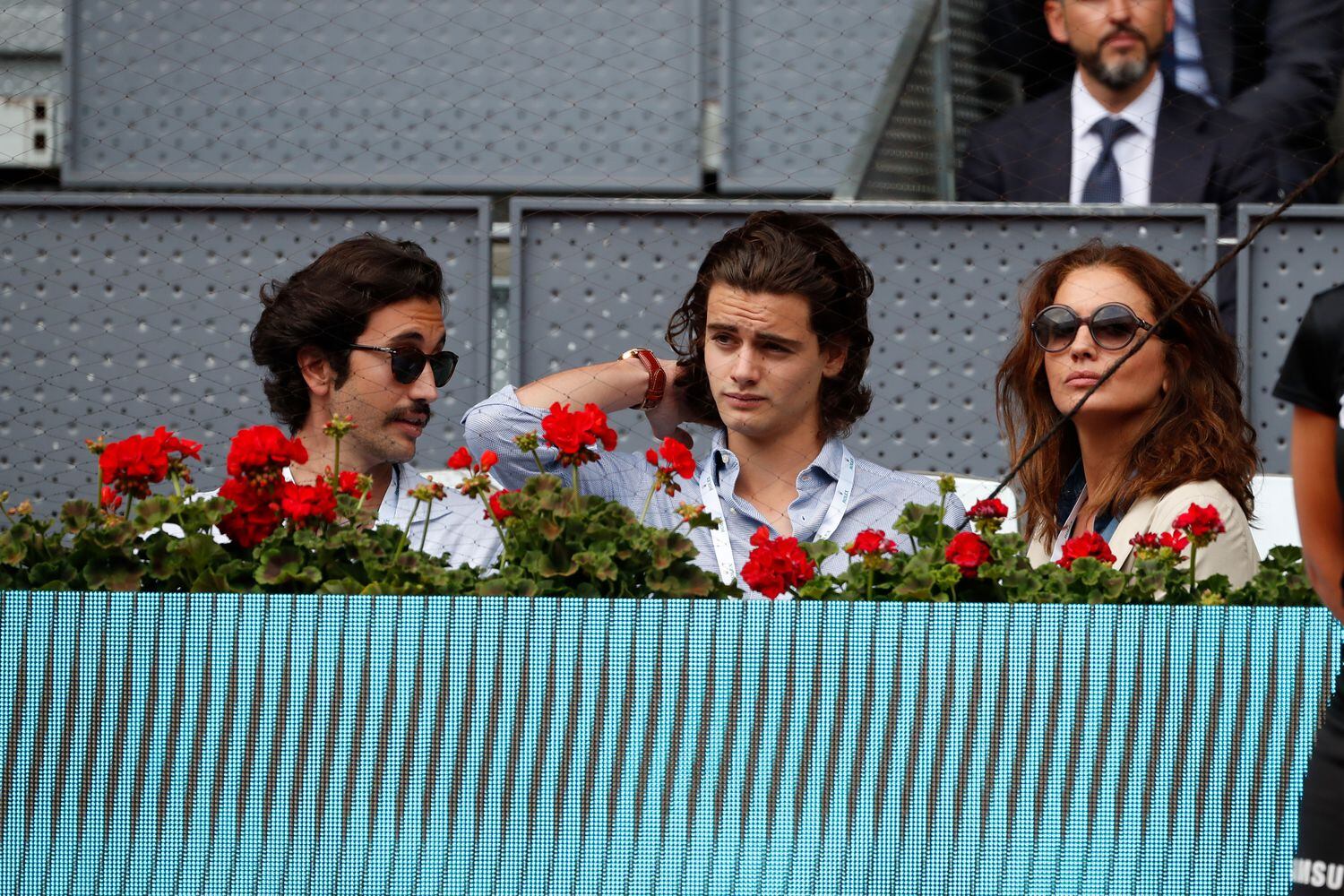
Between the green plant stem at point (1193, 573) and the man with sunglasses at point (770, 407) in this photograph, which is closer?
the green plant stem at point (1193, 573)

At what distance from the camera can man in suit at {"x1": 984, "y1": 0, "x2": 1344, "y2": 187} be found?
166 inches

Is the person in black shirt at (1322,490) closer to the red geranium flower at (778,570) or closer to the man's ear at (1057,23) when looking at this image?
the red geranium flower at (778,570)

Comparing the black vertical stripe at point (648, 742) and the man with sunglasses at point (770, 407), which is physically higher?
the man with sunglasses at point (770, 407)

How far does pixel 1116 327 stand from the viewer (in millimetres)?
2738

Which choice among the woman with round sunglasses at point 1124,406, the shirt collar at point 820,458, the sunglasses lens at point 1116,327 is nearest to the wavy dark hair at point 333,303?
the shirt collar at point 820,458

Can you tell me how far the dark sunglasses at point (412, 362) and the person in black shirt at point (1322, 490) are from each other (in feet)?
5.88

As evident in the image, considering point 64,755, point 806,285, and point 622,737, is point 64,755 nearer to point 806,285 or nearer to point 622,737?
point 622,737

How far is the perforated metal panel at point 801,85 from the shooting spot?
4348 mm

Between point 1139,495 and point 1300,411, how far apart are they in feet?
3.17

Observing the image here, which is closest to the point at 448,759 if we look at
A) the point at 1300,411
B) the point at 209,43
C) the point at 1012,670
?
the point at 1012,670

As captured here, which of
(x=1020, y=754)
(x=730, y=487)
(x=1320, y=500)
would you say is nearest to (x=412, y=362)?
(x=730, y=487)

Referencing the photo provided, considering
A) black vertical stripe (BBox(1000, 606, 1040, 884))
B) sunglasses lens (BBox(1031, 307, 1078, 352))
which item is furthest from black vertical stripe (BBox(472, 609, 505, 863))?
sunglasses lens (BBox(1031, 307, 1078, 352))

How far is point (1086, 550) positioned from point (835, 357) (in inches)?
35.3

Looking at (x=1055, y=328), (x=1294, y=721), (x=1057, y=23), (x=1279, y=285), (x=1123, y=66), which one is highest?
(x=1057, y=23)
